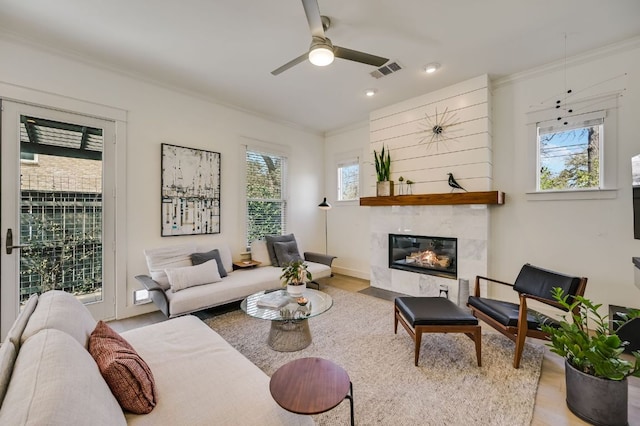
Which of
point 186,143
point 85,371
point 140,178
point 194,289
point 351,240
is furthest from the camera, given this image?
point 351,240

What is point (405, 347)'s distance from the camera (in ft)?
8.54

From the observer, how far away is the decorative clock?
3.83 metres

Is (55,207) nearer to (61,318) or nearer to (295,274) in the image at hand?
(61,318)

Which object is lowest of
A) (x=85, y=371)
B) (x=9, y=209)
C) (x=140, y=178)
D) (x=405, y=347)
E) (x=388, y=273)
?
(x=405, y=347)

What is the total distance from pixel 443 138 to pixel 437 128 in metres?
0.17

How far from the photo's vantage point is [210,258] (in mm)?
3658

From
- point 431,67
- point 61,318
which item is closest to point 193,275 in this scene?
point 61,318

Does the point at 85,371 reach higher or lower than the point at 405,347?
higher

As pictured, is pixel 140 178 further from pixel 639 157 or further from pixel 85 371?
pixel 639 157

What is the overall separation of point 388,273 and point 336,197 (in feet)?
6.45

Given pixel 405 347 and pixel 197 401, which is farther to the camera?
pixel 405 347

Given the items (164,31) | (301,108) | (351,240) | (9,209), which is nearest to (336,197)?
(351,240)

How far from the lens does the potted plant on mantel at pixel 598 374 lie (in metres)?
1.62

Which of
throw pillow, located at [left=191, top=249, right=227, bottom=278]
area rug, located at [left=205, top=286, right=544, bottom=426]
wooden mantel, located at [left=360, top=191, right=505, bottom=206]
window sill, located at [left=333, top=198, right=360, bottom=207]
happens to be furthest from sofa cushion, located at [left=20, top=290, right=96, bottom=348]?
window sill, located at [left=333, top=198, right=360, bottom=207]
